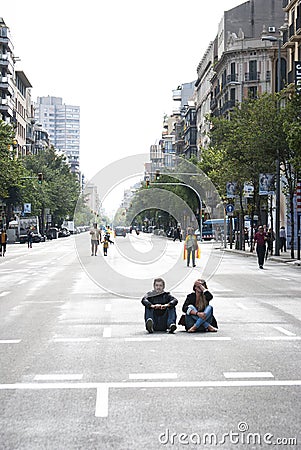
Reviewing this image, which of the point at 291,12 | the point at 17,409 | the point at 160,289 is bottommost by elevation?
the point at 17,409

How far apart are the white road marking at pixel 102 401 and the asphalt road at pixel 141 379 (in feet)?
0.06

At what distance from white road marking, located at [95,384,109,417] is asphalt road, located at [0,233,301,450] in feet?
0.06

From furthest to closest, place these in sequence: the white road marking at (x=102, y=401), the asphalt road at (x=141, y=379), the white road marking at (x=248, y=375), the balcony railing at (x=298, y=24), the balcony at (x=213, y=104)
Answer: the balcony at (x=213, y=104) < the balcony railing at (x=298, y=24) < the white road marking at (x=248, y=375) < the white road marking at (x=102, y=401) < the asphalt road at (x=141, y=379)

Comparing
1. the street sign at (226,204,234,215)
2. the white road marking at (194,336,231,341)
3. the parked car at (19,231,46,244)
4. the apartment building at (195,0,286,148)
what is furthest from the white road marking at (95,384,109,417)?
the apartment building at (195,0,286,148)

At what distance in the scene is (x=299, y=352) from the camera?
11.2m

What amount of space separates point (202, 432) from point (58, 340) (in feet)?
20.2

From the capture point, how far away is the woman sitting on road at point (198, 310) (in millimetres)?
13266

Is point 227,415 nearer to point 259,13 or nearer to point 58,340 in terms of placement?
point 58,340

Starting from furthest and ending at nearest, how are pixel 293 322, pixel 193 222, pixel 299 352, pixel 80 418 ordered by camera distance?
pixel 193 222 → pixel 293 322 → pixel 299 352 → pixel 80 418

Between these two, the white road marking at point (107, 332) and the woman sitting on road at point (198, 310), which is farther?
the woman sitting on road at point (198, 310)

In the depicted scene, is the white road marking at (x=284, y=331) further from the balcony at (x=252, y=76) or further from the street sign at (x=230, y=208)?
the balcony at (x=252, y=76)

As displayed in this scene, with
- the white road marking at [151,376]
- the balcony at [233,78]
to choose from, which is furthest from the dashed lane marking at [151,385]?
the balcony at [233,78]

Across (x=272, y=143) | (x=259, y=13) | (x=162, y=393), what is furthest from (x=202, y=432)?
(x=259, y=13)

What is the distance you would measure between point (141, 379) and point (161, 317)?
4257mm
